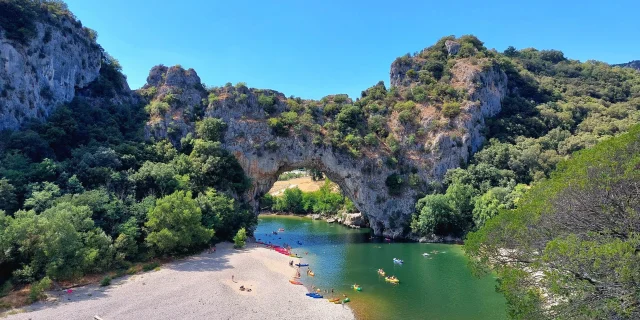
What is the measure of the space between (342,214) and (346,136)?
23.2m

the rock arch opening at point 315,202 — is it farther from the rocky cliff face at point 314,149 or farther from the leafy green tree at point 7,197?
the leafy green tree at point 7,197

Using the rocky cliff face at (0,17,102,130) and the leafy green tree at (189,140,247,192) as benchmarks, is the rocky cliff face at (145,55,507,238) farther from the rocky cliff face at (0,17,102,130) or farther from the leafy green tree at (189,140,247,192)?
the rocky cliff face at (0,17,102,130)

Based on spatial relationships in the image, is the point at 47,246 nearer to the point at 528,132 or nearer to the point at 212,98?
the point at 212,98

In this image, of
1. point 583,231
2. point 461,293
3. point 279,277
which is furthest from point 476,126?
point 583,231

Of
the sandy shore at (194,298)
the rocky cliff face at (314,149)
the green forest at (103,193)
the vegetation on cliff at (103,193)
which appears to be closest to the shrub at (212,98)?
the rocky cliff face at (314,149)

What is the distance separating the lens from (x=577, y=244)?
1317cm

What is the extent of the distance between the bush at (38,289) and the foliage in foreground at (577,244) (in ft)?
94.1

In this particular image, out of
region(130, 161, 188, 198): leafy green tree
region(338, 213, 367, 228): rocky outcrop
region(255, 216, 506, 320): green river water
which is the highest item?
region(130, 161, 188, 198): leafy green tree

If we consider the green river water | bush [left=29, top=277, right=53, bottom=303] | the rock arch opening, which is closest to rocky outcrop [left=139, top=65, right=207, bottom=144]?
the green river water

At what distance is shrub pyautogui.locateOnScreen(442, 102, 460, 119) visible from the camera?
65875 millimetres

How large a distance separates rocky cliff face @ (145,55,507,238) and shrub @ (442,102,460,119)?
2.94 ft

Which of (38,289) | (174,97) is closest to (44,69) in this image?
(174,97)

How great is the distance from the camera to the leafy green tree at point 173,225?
3631 centimetres

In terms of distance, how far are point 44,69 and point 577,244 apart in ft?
216
